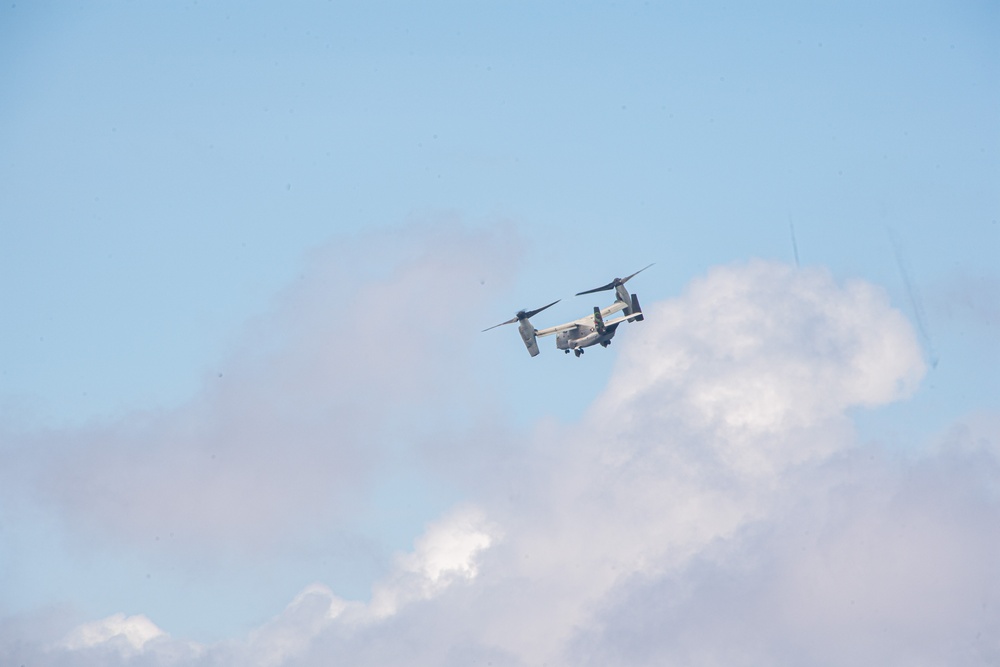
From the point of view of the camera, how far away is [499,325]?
469 ft

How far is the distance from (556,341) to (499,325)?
781cm

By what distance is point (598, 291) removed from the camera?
14312 cm

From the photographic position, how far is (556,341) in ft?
468

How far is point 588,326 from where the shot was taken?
139m

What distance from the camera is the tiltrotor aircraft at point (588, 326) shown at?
136 metres

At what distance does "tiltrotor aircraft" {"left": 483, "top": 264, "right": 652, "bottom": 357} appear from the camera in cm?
13650

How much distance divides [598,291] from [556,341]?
8664 mm

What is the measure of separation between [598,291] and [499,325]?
545 inches
